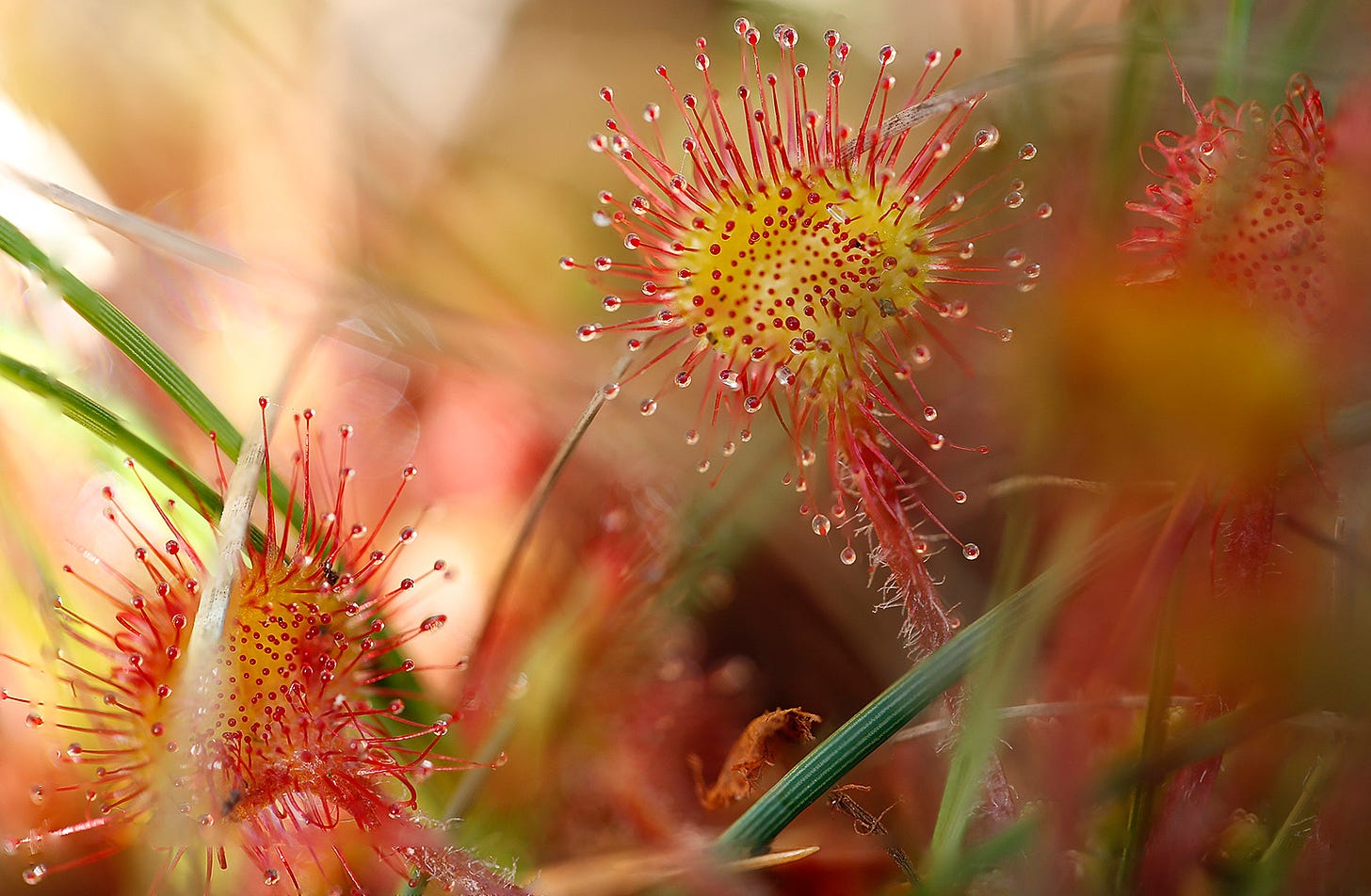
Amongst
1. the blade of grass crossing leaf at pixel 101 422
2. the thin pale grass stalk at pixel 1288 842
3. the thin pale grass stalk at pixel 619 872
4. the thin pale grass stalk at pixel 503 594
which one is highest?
the blade of grass crossing leaf at pixel 101 422

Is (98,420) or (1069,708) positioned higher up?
(98,420)

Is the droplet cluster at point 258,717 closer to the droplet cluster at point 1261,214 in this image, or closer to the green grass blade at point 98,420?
the green grass blade at point 98,420

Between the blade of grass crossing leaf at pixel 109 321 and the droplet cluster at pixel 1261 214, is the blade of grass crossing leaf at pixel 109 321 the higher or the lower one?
the higher one

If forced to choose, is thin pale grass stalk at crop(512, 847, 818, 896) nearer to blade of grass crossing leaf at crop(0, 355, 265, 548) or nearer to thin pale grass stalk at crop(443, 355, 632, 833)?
thin pale grass stalk at crop(443, 355, 632, 833)

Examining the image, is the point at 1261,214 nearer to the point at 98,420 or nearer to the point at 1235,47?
the point at 1235,47

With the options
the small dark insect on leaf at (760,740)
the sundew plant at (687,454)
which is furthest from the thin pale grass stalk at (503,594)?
the small dark insect on leaf at (760,740)

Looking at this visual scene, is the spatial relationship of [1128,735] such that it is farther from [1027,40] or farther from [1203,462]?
[1027,40]

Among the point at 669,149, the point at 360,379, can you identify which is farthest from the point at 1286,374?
the point at 360,379

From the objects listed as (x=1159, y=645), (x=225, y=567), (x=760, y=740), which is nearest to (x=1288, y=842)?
(x=1159, y=645)
